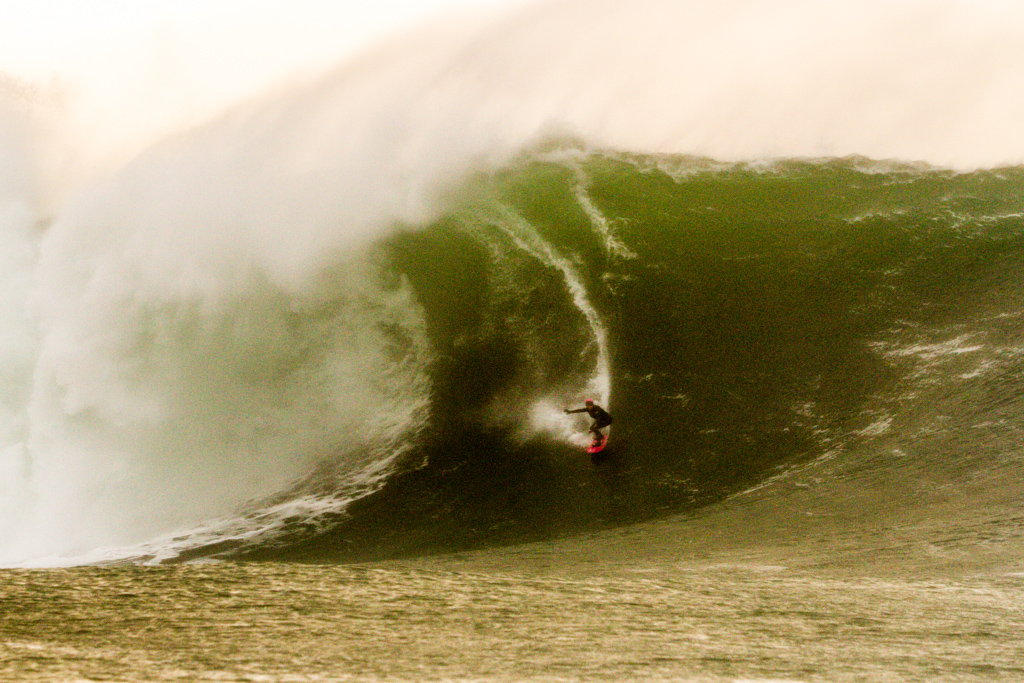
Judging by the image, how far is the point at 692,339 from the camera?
8.62 metres

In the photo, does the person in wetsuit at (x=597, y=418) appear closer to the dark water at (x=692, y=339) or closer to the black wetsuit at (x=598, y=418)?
the black wetsuit at (x=598, y=418)

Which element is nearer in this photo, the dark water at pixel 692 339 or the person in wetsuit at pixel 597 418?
the dark water at pixel 692 339

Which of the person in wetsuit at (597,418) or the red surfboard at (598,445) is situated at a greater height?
the person in wetsuit at (597,418)

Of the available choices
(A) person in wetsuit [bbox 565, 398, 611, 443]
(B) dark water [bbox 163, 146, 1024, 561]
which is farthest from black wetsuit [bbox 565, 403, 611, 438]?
(B) dark water [bbox 163, 146, 1024, 561]

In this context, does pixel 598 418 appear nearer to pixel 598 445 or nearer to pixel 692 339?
pixel 598 445

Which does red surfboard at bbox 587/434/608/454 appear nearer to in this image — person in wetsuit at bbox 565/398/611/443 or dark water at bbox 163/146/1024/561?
person in wetsuit at bbox 565/398/611/443

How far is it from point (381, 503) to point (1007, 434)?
6766 millimetres

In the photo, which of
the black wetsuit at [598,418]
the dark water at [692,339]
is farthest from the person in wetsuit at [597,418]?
the dark water at [692,339]

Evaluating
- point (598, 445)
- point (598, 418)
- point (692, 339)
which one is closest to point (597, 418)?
point (598, 418)

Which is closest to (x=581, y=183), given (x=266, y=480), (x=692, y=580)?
(x=266, y=480)

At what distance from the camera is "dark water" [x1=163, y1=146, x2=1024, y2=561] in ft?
22.8

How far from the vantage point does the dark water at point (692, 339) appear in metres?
6.94

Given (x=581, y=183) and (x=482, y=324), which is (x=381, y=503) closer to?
(x=482, y=324)

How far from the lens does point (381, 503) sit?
7.39 meters
